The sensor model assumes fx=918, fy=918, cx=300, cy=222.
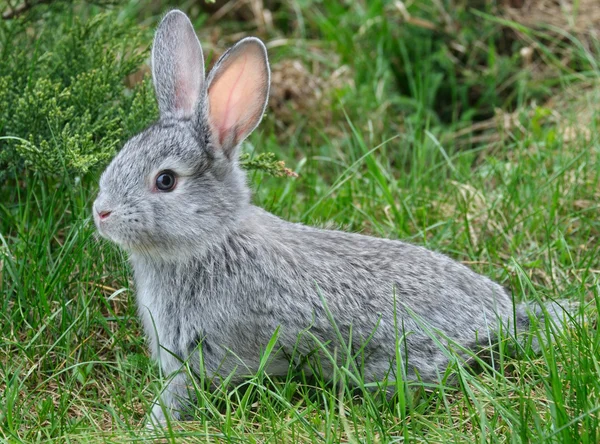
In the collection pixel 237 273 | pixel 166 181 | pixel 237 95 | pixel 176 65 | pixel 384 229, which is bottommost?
pixel 384 229

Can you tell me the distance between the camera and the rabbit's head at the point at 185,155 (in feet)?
13.6

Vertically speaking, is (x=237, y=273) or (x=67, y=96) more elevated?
(x=67, y=96)

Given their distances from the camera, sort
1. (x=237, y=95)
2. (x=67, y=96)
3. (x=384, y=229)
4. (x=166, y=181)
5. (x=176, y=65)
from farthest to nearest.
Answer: (x=384, y=229)
(x=67, y=96)
(x=176, y=65)
(x=237, y=95)
(x=166, y=181)

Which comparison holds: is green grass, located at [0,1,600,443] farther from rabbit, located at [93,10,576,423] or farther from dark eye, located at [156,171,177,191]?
dark eye, located at [156,171,177,191]

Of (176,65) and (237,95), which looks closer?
(237,95)

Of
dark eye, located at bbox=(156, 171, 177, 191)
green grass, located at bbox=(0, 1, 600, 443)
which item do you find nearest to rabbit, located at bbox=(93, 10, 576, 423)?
dark eye, located at bbox=(156, 171, 177, 191)

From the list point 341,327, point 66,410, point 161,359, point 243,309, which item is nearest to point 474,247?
point 341,327

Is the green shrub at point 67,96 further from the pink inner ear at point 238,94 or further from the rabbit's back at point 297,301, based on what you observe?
the rabbit's back at point 297,301

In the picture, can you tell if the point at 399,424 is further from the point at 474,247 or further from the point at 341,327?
the point at 474,247

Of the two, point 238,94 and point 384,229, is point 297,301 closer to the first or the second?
point 238,94

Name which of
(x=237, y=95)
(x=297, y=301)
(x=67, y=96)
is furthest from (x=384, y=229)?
(x=67, y=96)

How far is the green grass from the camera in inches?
146

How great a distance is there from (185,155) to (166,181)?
16cm

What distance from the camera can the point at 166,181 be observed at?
423 centimetres
